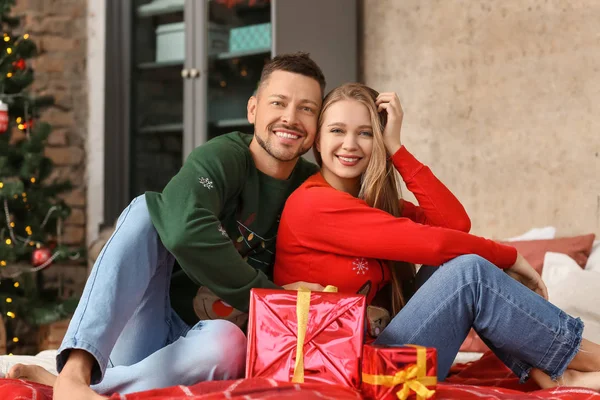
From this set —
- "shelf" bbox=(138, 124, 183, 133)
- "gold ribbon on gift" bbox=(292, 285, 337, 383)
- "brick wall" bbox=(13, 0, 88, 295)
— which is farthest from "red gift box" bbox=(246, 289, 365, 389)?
"brick wall" bbox=(13, 0, 88, 295)

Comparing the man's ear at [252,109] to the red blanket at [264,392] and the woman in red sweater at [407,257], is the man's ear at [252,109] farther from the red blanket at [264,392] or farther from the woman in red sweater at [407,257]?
the red blanket at [264,392]

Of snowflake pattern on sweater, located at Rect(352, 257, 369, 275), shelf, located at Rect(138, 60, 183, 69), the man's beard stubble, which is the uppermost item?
shelf, located at Rect(138, 60, 183, 69)

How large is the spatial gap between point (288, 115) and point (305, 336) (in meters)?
0.66

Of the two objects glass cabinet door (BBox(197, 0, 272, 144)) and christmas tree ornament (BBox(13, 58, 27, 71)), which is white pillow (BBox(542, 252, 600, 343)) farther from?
christmas tree ornament (BBox(13, 58, 27, 71))

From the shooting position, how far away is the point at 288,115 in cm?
203

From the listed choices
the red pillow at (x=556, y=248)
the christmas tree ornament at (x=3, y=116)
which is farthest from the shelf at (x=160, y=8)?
the red pillow at (x=556, y=248)

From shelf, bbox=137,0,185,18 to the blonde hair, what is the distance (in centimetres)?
210

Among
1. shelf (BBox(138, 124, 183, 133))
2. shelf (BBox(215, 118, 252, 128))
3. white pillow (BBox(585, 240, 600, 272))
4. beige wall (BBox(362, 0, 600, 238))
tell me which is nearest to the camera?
white pillow (BBox(585, 240, 600, 272))

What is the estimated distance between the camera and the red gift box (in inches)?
61.7

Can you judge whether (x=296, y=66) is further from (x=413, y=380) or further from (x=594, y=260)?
(x=594, y=260)

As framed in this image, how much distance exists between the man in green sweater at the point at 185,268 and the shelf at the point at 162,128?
1937 mm

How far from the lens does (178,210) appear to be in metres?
1.71

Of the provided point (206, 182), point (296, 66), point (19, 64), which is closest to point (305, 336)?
point (206, 182)

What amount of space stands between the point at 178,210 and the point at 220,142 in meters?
0.31
